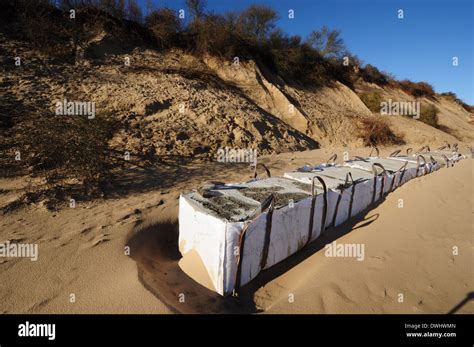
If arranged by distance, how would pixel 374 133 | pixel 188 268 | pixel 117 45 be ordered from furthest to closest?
pixel 374 133, pixel 117 45, pixel 188 268

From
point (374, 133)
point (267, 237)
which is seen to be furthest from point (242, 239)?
point (374, 133)

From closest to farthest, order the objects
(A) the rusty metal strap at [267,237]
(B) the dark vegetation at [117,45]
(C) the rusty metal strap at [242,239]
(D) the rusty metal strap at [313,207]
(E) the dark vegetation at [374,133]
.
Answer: (C) the rusty metal strap at [242,239]
(A) the rusty metal strap at [267,237]
(D) the rusty metal strap at [313,207]
(B) the dark vegetation at [117,45]
(E) the dark vegetation at [374,133]

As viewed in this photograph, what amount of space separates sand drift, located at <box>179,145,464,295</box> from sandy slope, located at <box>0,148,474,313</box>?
0.16 m

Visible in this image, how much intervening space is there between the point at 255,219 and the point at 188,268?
0.77 meters

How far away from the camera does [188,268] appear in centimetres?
221

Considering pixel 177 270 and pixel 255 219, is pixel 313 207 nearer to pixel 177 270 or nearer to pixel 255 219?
pixel 255 219

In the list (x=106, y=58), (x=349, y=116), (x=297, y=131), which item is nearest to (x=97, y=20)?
(x=106, y=58)

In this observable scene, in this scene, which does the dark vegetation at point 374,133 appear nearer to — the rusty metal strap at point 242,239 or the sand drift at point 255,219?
the sand drift at point 255,219

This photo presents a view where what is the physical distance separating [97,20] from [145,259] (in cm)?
996

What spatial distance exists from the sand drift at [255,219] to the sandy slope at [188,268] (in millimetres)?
160

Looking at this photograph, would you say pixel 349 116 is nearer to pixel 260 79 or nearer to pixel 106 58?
pixel 260 79

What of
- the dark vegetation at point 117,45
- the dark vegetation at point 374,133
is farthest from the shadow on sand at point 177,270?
the dark vegetation at point 374,133

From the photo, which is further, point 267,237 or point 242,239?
point 267,237

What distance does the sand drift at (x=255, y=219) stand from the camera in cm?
190
